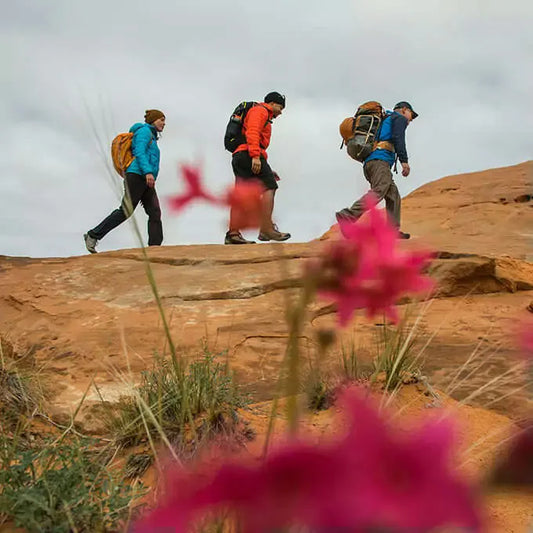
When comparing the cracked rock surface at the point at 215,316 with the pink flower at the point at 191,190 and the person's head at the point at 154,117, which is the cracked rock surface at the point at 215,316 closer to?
the person's head at the point at 154,117

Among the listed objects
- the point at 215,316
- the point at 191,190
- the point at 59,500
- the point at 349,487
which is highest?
the point at 191,190

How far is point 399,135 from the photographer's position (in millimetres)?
5805

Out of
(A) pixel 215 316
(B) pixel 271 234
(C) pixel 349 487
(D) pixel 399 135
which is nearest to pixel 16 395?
(A) pixel 215 316

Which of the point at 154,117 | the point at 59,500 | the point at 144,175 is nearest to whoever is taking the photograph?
the point at 59,500

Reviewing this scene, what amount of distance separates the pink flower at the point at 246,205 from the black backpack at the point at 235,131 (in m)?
5.42

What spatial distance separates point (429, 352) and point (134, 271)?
248 cm

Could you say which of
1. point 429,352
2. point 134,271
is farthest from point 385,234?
point 134,271

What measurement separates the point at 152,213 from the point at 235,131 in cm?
115

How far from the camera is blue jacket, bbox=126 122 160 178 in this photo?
5586mm

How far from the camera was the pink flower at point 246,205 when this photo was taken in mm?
397

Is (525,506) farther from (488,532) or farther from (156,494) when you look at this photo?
(488,532)

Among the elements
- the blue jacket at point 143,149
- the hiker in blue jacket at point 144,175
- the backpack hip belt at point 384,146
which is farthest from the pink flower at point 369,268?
the backpack hip belt at point 384,146

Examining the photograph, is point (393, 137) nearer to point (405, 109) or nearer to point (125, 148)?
point (405, 109)

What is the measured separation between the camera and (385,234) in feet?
1.09
